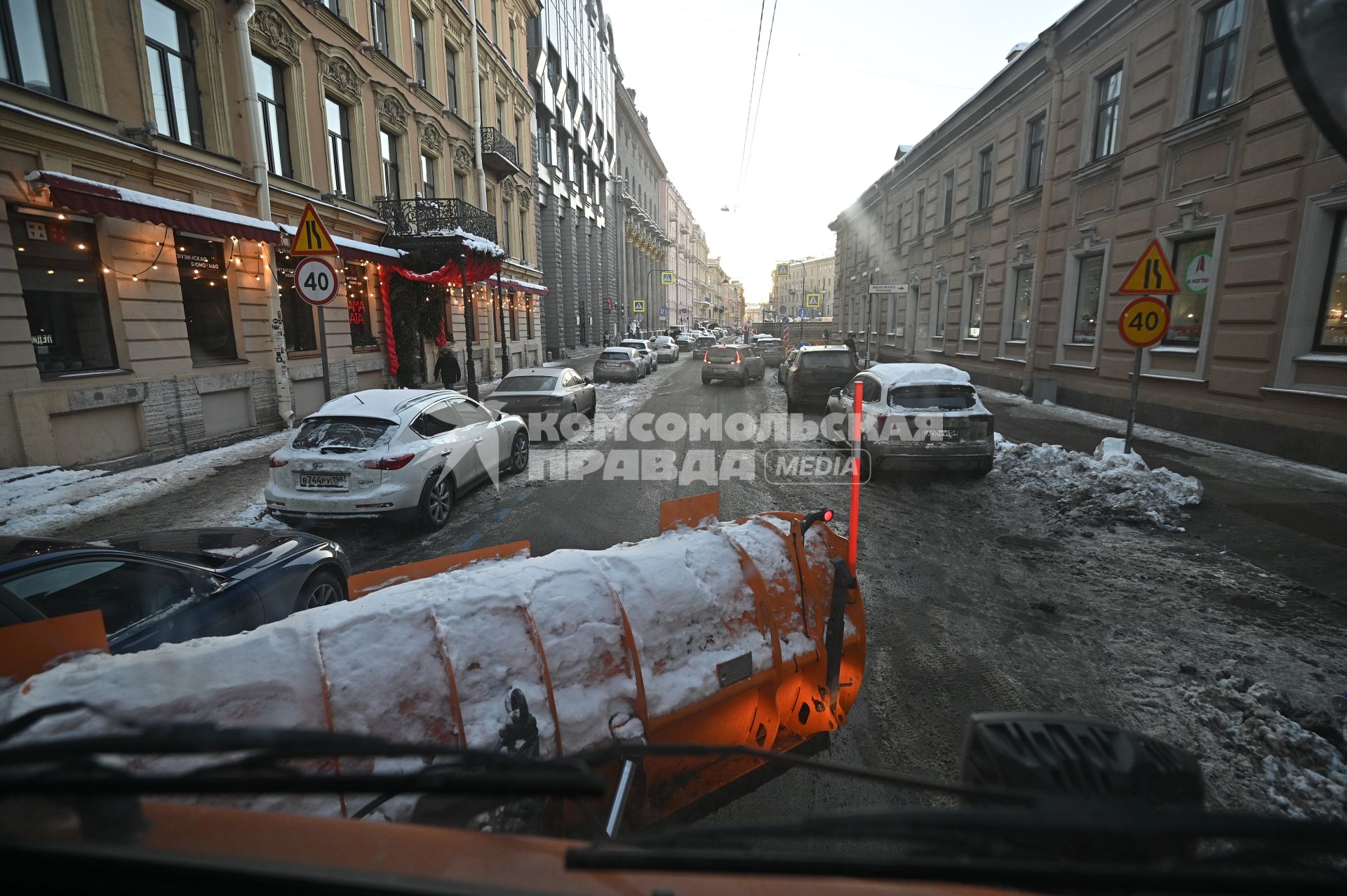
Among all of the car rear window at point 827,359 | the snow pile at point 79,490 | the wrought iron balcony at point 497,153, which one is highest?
the wrought iron balcony at point 497,153

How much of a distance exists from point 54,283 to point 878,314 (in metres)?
31.8

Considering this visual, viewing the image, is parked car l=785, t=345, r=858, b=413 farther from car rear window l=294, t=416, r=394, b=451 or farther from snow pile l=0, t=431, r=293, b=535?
snow pile l=0, t=431, r=293, b=535

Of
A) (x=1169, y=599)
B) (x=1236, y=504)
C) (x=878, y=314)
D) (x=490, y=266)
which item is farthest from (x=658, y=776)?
(x=878, y=314)

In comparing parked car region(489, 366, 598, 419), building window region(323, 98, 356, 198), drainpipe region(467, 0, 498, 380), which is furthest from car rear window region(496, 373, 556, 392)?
drainpipe region(467, 0, 498, 380)

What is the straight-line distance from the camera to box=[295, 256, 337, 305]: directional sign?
8070mm

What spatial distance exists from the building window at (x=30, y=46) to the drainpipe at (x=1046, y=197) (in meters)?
20.3

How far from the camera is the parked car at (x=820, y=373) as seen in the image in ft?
48.5

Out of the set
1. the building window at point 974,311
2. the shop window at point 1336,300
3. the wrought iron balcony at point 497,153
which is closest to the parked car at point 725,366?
the building window at point 974,311

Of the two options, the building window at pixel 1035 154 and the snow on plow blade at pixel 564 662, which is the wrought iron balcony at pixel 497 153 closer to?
the building window at pixel 1035 154

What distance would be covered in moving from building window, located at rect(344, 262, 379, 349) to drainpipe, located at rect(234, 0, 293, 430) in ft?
10.2

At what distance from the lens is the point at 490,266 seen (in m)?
19.9

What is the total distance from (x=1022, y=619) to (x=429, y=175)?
874 inches

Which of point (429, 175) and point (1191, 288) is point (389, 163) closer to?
point (429, 175)

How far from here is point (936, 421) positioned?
8.43m
